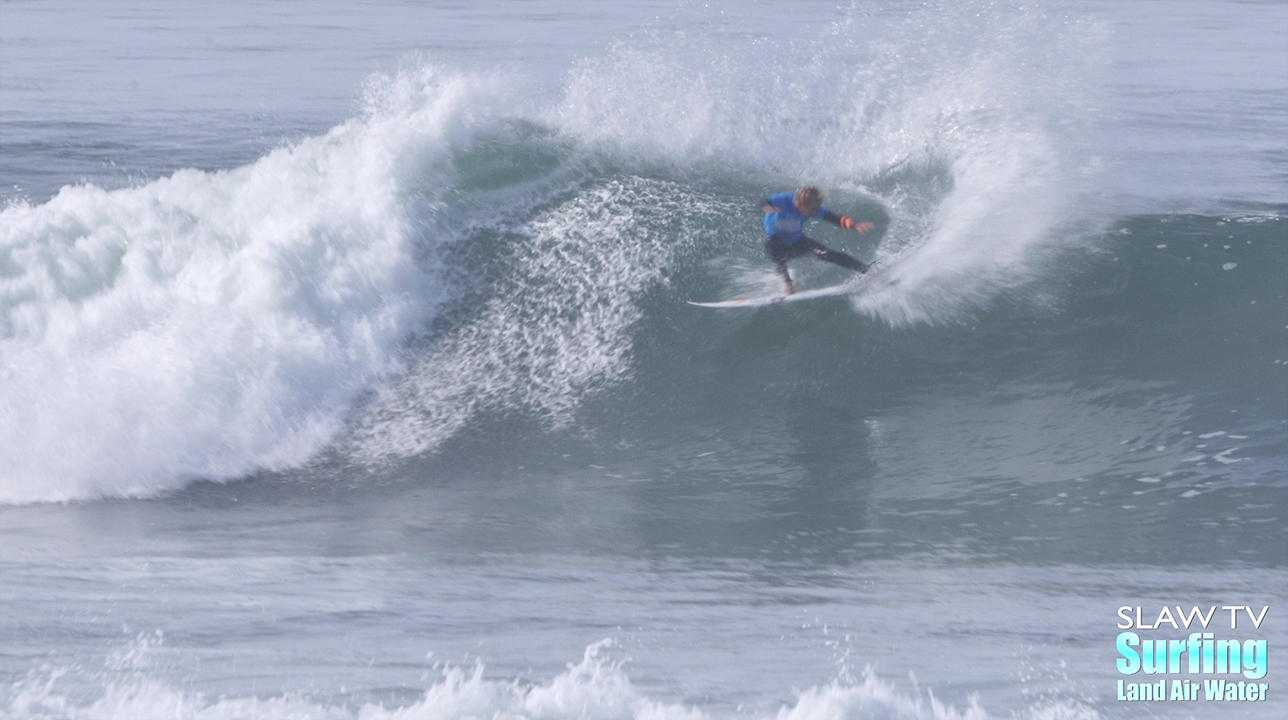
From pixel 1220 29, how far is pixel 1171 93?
9.17 meters

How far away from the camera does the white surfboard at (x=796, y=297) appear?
28.4 feet

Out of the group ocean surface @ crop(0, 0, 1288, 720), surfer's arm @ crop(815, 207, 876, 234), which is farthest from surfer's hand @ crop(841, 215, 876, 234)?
ocean surface @ crop(0, 0, 1288, 720)

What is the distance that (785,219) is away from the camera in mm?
8461

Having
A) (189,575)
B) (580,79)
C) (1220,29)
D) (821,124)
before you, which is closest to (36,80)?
(580,79)

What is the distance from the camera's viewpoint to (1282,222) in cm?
1009

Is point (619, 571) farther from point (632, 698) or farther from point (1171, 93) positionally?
point (1171, 93)

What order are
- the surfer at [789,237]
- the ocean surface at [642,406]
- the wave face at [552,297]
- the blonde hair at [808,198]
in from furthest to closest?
the surfer at [789,237] → the blonde hair at [808,198] → the wave face at [552,297] → the ocean surface at [642,406]

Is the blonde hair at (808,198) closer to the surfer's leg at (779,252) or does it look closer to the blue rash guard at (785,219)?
the blue rash guard at (785,219)

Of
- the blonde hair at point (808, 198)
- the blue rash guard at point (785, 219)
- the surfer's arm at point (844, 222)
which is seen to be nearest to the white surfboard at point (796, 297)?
the blue rash guard at point (785, 219)

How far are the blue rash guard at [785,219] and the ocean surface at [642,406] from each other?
24.6 inches

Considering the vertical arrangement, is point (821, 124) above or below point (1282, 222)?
above

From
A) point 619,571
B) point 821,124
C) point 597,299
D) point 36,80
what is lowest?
point 619,571

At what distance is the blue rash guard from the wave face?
640 mm

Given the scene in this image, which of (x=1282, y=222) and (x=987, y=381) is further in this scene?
(x=1282, y=222)
